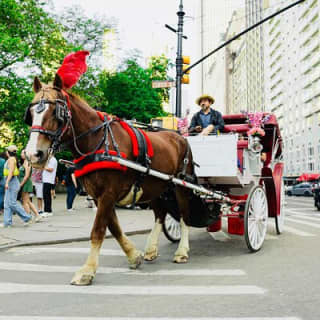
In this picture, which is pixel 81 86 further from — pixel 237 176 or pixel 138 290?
pixel 138 290

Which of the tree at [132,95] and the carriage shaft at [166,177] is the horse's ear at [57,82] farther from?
the tree at [132,95]

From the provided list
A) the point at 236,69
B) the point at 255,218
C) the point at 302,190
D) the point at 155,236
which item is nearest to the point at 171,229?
the point at 155,236

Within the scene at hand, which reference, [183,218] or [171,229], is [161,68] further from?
[183,218]

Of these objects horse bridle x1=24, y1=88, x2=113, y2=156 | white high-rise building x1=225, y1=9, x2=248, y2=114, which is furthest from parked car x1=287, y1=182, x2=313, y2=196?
white high-rise building x1=225, y1=9, x2=248, y2=114

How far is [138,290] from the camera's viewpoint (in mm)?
4488

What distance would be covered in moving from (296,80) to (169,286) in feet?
239

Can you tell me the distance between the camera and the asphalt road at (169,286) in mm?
3769

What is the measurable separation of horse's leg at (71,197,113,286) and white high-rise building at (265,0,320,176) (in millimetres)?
62297

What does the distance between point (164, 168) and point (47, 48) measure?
68.7 feet

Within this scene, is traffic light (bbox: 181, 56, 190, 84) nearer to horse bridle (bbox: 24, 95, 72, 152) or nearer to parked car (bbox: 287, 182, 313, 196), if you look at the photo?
horse bridle (bbox: 24, 95, 72, 152)

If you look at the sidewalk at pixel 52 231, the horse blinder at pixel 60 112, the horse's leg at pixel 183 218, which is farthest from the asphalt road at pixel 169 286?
the horse blinder at pixel 60 112

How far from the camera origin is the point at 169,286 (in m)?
4.66

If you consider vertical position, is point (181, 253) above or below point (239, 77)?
below

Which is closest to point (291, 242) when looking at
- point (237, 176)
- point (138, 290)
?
point (237, 176)
